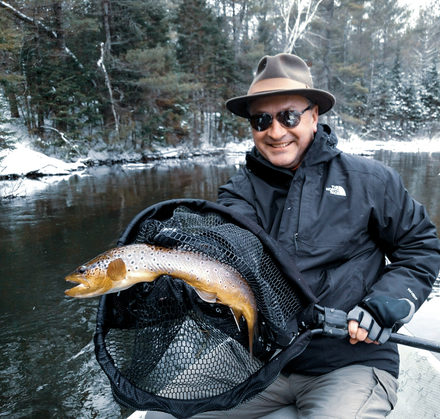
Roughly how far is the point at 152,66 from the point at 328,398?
79.8 ft

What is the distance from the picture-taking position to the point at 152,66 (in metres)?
23.3

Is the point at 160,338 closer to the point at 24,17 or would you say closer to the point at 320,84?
the point at 24,17

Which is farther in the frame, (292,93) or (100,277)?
(292,93)

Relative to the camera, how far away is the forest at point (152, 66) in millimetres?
21656

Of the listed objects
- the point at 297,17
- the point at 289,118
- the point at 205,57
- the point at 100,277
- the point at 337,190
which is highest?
the point at 297,17

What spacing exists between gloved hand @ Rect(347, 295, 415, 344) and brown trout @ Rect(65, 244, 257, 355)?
2.00 ft

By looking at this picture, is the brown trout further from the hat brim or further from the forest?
the forest

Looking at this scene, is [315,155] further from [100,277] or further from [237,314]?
[100,277]

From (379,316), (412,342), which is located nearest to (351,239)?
(379,316)

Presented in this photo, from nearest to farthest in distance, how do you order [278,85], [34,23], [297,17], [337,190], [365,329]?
[365,329] < [337,190] < [278,85] < [297,17] < [34,23]

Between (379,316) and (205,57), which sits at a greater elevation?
(205,57)

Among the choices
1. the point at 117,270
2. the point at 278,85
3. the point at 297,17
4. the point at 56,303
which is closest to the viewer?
the point at 117,270

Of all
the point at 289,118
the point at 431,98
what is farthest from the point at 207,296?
the point at 431,98

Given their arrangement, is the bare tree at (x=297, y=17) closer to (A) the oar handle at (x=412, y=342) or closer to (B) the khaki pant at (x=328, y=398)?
(A) the oar handle at (x=412, y=342)
